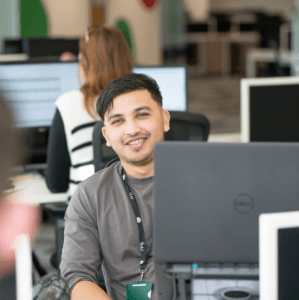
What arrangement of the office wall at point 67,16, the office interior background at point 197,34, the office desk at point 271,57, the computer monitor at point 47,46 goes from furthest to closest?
the office wall at point 67,16 < the office interior background at point 197,34 < the office desk at point 271,57 < the computer monitor at point 47,46

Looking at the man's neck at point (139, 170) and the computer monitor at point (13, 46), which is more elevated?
Result: the computer monitor at point (13, 46)

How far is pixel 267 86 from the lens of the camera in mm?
2355

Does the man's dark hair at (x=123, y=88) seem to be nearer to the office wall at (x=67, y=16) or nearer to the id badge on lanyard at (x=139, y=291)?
the id badge on lanyard at (x=139, y=291)

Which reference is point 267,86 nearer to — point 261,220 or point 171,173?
point 171,173

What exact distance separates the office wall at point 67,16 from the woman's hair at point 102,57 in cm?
629

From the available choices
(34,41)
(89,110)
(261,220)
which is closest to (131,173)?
(261,220)

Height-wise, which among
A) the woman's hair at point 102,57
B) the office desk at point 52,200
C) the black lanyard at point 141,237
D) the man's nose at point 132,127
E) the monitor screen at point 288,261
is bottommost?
the office desk at point 52,200

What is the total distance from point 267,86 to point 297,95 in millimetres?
145

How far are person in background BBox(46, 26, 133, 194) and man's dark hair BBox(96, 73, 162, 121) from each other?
2.75 ft

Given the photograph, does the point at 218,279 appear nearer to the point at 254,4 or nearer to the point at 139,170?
the point at 139,170

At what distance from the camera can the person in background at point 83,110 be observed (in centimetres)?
227

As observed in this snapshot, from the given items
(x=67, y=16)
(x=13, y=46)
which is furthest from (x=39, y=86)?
(x=67, y=16)

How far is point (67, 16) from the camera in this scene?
894 centimetres

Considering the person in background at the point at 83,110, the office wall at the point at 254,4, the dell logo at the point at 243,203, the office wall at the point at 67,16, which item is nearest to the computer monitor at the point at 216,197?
the dell logo at the point at 243,203
